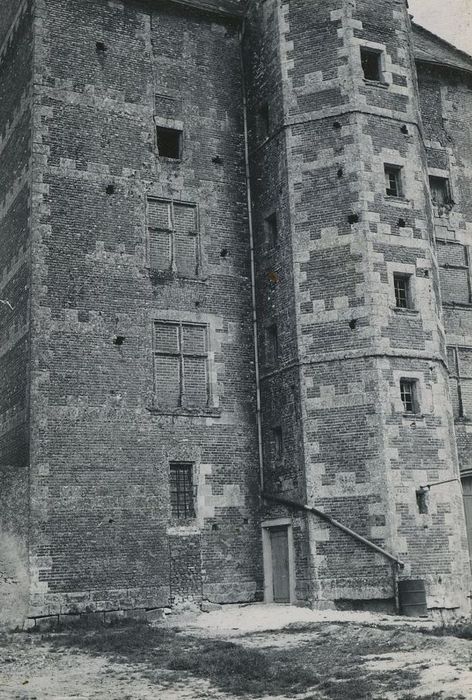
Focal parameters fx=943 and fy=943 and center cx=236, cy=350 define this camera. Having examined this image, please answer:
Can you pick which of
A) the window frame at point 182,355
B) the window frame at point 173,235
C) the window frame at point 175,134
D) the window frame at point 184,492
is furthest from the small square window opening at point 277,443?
the window frame at point 175,134

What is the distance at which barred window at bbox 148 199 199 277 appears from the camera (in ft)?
84.3

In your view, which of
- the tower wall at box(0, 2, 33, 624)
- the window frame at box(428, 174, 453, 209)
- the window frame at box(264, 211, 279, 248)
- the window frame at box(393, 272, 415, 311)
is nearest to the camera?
the tower wall at box(0, 2, 33, 624)

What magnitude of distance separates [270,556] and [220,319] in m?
6.51

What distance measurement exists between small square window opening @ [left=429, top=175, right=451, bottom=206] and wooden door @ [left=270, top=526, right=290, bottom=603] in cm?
1158

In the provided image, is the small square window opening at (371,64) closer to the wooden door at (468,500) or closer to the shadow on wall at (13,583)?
the wooden door at (468,500)

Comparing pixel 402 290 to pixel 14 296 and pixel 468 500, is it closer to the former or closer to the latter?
pixel 468 500

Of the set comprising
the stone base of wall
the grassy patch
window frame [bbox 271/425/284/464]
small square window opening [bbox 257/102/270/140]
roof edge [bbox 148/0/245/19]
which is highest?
roof edge [bbox 148/0/245/19]

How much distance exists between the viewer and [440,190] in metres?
29.4

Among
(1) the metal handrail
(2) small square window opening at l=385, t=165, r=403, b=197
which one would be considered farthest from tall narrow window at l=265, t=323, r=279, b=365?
(2) small square window opening at l=385, t=165, r=403, b=197

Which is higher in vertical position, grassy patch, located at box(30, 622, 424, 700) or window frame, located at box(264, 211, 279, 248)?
window frame, located at box(264, 211, 279, 248)

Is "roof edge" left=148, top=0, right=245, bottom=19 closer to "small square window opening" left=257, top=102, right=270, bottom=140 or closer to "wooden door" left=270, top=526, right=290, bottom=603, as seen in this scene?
"small square window opening" left=257, top=102, right=270, bottom=140

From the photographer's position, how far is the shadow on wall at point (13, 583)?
853 inches

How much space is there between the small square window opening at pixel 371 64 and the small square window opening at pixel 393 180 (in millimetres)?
2630

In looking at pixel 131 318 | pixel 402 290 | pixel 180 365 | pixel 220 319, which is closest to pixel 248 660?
pixel 180 365
